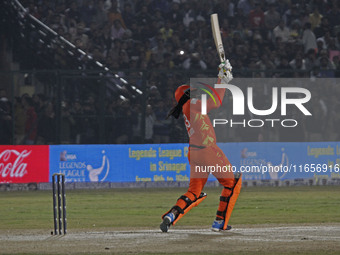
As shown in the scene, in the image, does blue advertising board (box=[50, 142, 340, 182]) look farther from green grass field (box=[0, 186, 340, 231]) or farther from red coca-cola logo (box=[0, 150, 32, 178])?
red coca-cola logo (box=[0, 150, 32, 178])

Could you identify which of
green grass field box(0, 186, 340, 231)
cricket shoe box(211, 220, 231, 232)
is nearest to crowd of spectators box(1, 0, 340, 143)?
green grass field box(0, 186, 340, 231)

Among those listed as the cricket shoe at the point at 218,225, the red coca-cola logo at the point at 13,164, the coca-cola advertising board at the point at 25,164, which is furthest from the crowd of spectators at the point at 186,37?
the cricket shoe at the point at 218,225

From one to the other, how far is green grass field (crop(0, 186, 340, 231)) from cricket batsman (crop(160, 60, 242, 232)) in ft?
7.31

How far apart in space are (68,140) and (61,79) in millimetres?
1861

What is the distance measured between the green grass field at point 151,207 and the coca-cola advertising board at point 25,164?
48 cm

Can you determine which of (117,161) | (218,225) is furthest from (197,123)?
(117,161)

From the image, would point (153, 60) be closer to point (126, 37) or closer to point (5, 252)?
point (126, 37)

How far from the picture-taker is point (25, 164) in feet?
76.0

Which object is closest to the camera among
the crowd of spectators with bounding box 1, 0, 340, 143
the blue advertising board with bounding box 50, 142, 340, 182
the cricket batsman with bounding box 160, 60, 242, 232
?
the cricket batsman with bounding box 160, 60, 242, 232

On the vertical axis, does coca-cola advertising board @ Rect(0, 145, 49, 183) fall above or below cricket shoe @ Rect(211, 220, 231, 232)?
above

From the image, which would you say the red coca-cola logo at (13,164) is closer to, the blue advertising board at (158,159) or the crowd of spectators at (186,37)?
the blue advertising board at (158,159)

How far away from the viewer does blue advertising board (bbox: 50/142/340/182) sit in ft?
76.2

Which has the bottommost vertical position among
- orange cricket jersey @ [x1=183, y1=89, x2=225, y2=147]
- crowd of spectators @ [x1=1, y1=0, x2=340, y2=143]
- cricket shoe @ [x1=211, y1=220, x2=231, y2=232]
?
cricket shoe @ [x1=211, y1=220, x2=231, y2=232]

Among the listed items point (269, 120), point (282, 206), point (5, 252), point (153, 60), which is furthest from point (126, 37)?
point (5, 252)
